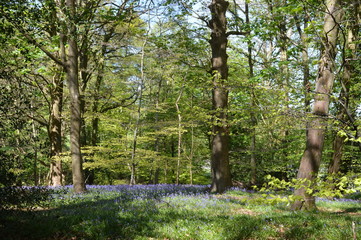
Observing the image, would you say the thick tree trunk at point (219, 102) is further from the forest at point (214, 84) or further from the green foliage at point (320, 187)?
the green foliage at point (320, 187)

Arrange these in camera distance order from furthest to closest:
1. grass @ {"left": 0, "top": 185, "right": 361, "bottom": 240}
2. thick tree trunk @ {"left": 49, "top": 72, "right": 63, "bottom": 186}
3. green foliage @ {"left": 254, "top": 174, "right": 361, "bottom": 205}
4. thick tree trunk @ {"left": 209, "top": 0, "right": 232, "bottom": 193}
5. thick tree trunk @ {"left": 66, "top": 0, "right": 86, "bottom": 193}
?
thick tree trunk @ {"left": 49, "top": 72, "right": 63, "bottom": 186} < thick tree trunk @ {"left": 209, "top": 0, "right": 232, "bottom": 193} < thick tree trunk @ {"left": 66, "top": 0, "right": 86, "bottom": 193} < grass @ {"left": 0, "top": 185, "right": 361, "bottom": 240} < green foliage @ {"left": 254, "top": 174, "right": 361, "bottom": 205}

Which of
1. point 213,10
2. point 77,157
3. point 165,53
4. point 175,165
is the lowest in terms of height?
point 175,165

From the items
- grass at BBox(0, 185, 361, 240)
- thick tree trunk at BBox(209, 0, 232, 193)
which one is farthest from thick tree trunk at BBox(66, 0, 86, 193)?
thick tree trunk at BBox(209, 0, 232, 193)

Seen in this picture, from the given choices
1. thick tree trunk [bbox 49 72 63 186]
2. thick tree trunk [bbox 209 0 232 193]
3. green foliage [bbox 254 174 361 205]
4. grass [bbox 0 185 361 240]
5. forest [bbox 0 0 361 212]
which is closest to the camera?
green foliage [bbox 254 174 361 205]

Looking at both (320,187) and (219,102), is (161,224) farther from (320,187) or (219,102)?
(219,102)

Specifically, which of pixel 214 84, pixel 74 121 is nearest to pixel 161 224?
pixel 214 84

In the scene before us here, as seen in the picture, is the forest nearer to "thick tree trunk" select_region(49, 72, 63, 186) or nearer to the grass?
"thick tree trunk" select_region(49, 72, 63, 186)

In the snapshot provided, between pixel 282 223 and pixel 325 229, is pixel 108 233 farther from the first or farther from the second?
pixel 325 229

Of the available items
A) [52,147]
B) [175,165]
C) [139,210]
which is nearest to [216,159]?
[175,165]

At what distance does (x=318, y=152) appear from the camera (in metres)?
8.17

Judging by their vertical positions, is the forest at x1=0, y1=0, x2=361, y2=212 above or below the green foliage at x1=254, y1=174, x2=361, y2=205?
above

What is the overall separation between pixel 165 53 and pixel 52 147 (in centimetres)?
859

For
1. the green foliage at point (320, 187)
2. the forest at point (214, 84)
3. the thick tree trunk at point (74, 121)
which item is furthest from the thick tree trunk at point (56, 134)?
the green foliage at point (320, 187)

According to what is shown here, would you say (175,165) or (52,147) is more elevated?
(52,147)
